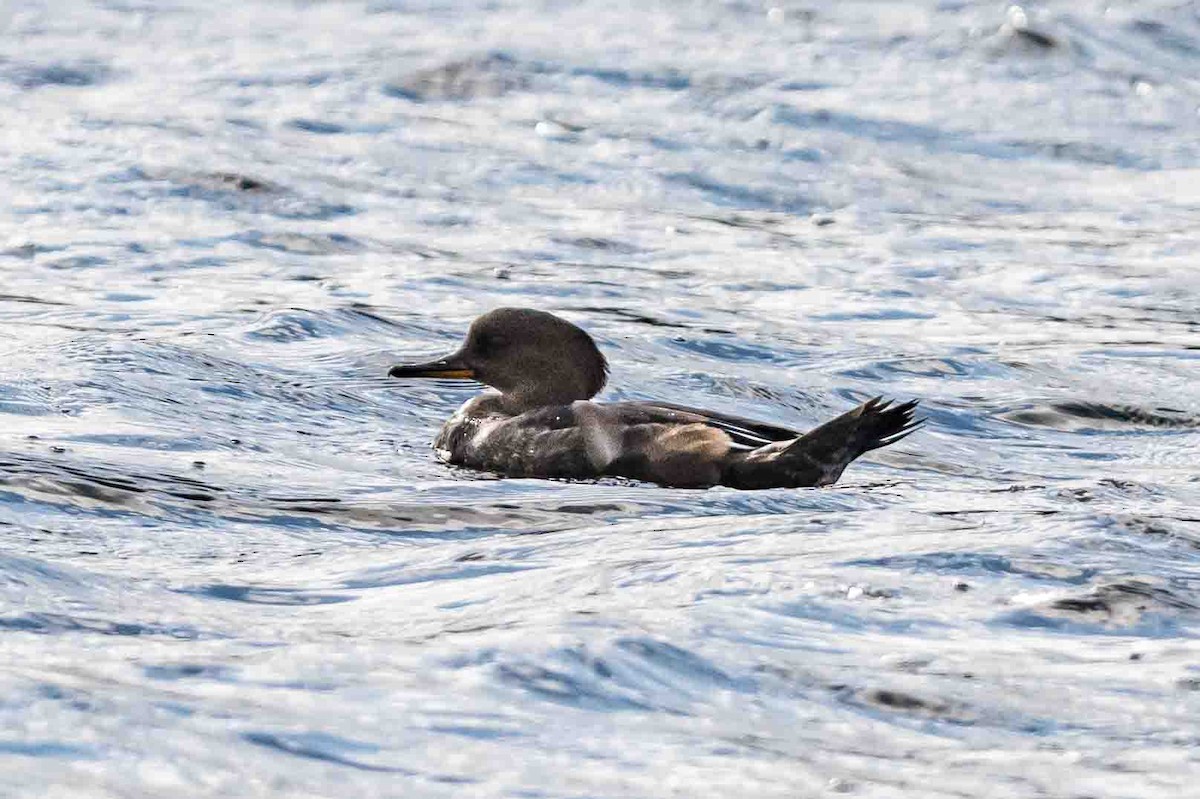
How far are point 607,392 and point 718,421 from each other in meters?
2.04

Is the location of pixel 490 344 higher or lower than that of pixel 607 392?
higher

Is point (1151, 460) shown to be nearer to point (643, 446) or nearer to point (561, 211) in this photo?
point (643, 446)

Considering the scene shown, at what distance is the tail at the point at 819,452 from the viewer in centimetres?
711

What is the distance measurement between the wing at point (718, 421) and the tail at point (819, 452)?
0.33 ft

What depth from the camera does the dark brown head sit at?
28.2ft

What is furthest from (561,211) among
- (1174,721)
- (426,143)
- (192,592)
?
(1174,721)

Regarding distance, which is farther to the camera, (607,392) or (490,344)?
(607,392)

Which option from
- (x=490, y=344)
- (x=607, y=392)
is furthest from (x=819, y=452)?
(x=607, y=392)

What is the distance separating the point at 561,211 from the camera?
13328 mm

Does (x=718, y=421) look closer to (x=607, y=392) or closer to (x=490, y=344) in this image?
(x=490, y=344)

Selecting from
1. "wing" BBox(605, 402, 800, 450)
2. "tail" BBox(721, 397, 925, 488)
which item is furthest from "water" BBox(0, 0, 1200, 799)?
"wing" BBox(605, 402, 800, 450)

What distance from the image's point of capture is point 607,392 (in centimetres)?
955

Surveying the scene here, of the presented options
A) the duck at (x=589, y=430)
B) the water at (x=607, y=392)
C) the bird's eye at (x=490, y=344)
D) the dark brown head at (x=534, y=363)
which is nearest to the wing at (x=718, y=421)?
the duck at (x=589, y=430)

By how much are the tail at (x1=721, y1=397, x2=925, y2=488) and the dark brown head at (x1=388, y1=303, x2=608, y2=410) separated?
1422 mm
